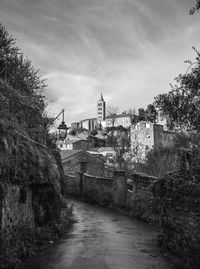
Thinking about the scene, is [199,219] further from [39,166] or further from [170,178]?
[39,166]

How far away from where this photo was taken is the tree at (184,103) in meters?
7.46

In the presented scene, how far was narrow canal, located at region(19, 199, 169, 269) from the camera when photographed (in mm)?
6785

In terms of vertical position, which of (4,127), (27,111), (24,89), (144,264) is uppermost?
(24,89)

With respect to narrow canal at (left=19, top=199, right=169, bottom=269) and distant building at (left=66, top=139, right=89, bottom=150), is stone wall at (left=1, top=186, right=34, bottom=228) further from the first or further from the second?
distant building at (left=66, top=139, right=89, bottom=150)

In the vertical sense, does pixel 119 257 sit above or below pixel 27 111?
below

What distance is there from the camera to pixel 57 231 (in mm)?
10047

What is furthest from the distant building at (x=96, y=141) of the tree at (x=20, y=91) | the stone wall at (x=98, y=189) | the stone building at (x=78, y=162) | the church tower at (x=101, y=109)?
the tree at (x=20, y=91)

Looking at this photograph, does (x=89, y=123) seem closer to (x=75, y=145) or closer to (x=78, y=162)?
(x=75, y=145)

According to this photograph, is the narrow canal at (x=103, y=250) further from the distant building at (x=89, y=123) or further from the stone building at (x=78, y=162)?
the distant building at (x=89, y=123)

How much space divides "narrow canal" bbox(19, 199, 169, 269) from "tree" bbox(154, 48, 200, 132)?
10.7ft

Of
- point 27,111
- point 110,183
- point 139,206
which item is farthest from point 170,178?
point 110,183

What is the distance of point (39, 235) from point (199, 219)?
13.9 ft

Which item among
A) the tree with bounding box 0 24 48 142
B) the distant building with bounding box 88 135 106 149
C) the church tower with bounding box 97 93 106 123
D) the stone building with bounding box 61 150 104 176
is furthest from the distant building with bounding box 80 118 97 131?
the tree with bounding box 0 24 48 142

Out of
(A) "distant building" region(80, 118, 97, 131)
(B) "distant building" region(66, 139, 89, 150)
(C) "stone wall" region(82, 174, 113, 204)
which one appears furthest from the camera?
(A) "distant building" region(80, 118, 97, 131)
